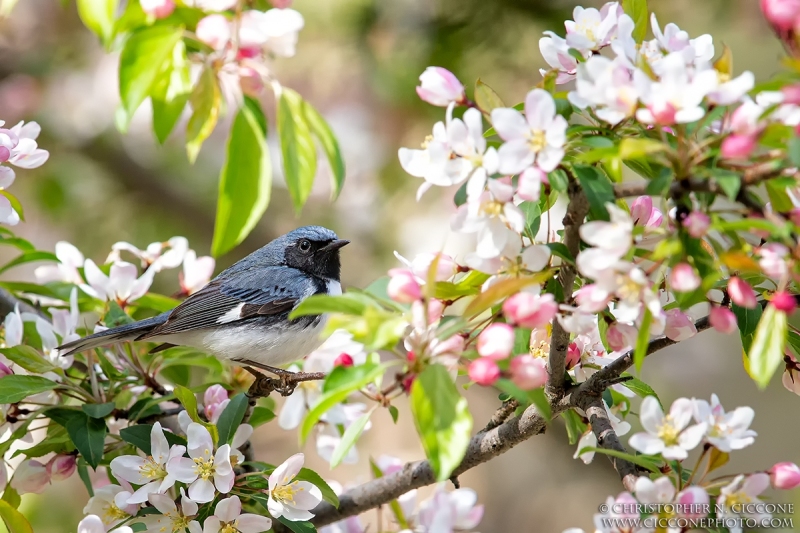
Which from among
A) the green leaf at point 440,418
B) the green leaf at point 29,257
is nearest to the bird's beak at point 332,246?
the green leaf at point 29,257

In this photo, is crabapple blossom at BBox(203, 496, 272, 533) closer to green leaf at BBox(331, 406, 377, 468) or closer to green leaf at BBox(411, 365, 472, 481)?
green leaf at BBox(331, 406, 377, 468)

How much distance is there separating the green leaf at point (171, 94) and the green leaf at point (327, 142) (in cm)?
24

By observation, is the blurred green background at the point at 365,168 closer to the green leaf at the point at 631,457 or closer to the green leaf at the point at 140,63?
the green leaf at the point at 140,63

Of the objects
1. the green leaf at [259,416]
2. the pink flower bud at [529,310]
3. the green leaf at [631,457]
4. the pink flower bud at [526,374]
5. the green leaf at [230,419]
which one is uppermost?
the pink flower bud at [529,310]

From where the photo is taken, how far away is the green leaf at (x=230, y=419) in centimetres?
174

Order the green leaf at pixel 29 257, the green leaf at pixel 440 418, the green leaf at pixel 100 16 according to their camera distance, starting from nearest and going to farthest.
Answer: the green leaf at pixel 440 418 < the green leaf at pixel 100 16 < the green leaf at pixel 29 257

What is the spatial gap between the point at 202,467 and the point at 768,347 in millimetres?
1098

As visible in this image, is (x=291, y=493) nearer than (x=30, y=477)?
Yes

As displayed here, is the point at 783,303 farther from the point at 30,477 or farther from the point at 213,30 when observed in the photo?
the point at 30,477

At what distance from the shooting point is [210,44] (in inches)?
58.6

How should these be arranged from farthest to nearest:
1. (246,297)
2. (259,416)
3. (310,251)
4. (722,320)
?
1. (310,251)
2. (246,297)
3. (259,416)
4. (722,320)

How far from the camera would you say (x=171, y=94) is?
1459 millimetres

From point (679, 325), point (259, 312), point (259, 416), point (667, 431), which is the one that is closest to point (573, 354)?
point (679, 325)

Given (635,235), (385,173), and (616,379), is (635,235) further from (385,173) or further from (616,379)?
(385,173)
